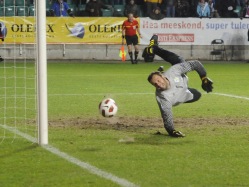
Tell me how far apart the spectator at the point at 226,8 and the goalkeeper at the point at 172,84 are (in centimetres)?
2259

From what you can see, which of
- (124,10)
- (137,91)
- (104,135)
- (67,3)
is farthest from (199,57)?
(104,135)

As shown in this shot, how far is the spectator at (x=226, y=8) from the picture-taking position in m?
36.1

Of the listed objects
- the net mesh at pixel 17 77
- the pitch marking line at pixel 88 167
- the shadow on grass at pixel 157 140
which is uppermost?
the pitch marking line at pixel 88 167

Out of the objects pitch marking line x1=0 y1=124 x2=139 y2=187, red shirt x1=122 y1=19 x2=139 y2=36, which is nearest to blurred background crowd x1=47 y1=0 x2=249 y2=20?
red shirt x1=122 y1=19 x2=139 y2=36

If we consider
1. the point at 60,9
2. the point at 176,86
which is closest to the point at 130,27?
the point at 60,9

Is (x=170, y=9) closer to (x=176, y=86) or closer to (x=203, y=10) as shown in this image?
(x=203, y=10)

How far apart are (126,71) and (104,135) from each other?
639 inches

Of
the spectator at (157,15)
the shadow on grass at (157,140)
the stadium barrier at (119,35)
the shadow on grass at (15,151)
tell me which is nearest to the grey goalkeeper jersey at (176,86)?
the shadow on grass at (157,140)

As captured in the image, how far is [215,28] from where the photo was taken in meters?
34.8

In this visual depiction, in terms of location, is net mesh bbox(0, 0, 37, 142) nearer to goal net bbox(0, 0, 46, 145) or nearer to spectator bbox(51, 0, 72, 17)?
goal net bbox(0, 0, 46, 145)

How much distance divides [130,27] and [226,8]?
18.2ft

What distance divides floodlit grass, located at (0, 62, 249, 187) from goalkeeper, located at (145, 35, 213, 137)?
1.27 feet

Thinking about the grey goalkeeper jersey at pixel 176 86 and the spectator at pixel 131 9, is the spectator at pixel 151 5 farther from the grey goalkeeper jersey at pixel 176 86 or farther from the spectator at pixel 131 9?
the grey goalkeeper jersey at pixel 176 86

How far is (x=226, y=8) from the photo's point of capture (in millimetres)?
36219
